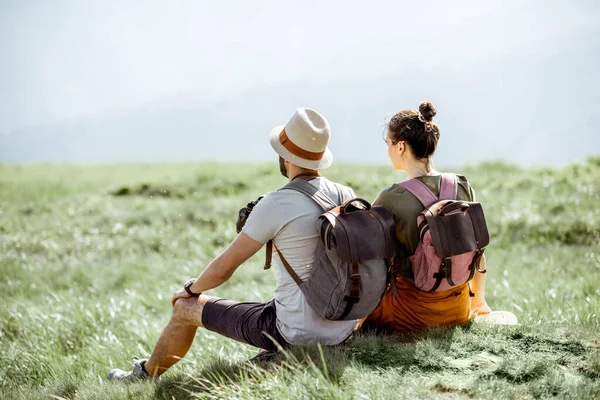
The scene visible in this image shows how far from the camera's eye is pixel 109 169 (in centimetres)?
2364

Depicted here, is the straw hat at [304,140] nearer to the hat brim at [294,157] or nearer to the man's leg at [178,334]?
the hat brim at [294,157]

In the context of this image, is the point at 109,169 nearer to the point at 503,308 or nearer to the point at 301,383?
the point at 503,308

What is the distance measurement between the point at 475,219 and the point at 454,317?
2.54 feet

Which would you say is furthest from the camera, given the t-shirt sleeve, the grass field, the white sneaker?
the white sneaker

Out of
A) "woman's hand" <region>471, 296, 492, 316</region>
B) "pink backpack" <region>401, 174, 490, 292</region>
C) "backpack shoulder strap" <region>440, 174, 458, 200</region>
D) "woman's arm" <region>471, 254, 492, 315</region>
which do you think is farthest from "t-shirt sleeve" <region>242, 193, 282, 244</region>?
"woman's hand" <region>471, 296, 492, 316</region>

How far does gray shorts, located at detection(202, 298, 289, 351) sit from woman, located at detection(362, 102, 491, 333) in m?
0.84

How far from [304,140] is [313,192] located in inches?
12.8

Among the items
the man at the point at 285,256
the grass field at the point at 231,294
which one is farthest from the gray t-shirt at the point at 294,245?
the grass field at the point at 231,294

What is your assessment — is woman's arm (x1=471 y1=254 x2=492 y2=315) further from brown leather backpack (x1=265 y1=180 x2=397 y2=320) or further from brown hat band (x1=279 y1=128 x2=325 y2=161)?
brown hat band (x1=279 y1=128 x2=325 y2=161)

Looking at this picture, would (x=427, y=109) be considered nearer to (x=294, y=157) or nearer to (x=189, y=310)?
(x=294, y=157)

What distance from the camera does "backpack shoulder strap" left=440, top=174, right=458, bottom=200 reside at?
4199mm

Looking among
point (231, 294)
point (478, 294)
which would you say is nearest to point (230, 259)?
point (478, 294)

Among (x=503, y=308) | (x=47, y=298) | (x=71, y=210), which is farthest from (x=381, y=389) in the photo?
(x=71, y=210)

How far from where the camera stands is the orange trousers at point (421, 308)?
4.34m
